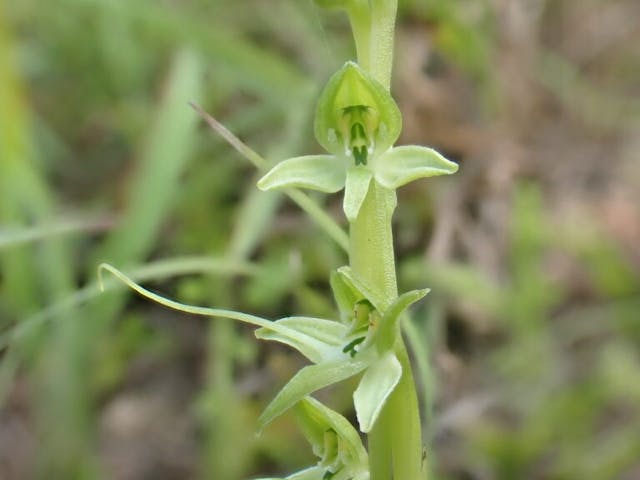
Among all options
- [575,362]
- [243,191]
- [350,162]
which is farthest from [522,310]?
[350,162]

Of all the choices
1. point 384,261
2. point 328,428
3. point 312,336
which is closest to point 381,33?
point 384,261

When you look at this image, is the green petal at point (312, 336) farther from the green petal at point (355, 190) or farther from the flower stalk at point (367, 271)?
the green petal at point (355, 190)

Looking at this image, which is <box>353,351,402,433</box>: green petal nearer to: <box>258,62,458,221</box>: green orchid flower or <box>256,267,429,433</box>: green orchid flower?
<box>256,267,429,433</box>: green orchid flower

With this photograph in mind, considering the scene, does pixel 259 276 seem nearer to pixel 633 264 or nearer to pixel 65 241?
pixel 65 241

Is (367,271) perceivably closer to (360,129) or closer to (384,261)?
(384,261)

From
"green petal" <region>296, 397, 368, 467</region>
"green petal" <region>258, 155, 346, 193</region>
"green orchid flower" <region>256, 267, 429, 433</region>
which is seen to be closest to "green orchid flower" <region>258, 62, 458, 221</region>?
"green petal" <region>258, 155, 346, 193</region>

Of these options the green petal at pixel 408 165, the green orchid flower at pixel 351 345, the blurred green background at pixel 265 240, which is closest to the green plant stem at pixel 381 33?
the green petal at pixel 408 165
